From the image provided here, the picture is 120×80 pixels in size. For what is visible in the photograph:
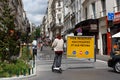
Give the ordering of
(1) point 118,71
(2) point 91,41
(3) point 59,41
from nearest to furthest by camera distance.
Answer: (1) point 118,71, (3) point 59,41, (2) point 91,41

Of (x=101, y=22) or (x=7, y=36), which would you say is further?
(x=101, y=22)

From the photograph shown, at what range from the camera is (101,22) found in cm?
3800

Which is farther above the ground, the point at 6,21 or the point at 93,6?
the point at 93,6

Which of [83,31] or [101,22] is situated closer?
[101,22]

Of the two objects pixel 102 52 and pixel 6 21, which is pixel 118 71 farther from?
pixel 102 52

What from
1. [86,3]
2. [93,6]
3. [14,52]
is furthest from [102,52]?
[14,52]

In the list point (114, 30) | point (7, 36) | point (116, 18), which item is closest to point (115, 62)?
point (7, 36)

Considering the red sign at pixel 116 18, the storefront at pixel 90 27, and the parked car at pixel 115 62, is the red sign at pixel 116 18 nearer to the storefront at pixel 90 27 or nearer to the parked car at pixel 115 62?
the storefront at pixel 90 27

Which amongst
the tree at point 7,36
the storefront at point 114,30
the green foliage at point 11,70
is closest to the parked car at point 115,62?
the green foliage at point 11,70

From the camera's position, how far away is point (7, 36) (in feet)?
51.8

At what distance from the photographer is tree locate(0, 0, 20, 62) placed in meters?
15.6

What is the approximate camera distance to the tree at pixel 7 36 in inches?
616

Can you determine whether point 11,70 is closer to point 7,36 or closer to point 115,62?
point 7,36

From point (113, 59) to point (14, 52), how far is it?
Answer: 4773 millimetres
